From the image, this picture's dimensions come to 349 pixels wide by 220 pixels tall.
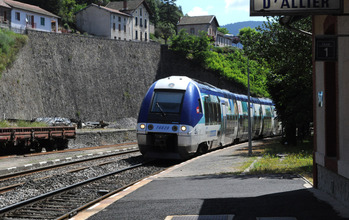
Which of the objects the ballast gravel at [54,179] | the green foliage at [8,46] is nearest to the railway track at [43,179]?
the ballast gravel at [54,179]

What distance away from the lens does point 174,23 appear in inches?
5197

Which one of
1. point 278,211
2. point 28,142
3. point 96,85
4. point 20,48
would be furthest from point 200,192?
point 96,85

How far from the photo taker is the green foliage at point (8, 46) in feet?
171

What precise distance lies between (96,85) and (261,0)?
55.5 m

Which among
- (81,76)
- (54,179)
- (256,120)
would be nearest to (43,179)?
(54,179)

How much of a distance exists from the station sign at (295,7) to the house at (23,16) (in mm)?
63519

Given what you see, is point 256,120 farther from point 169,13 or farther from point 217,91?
point 169,13

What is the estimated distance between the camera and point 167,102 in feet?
66.7

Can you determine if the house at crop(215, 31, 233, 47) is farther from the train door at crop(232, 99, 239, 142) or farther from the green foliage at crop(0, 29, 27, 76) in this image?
the train door at crop(232, 99, 239, 142)

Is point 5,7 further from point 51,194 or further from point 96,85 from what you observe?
point 51,194

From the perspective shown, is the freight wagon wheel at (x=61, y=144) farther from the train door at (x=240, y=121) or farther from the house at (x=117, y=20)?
the house at (x=117, y=20)

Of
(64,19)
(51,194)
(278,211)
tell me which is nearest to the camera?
(278,211)

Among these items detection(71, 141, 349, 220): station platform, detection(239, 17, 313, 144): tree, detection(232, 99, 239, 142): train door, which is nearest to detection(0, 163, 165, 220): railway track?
detection(71, 141, 349, 220): station platform

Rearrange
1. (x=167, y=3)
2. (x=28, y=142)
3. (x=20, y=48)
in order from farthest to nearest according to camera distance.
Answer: (x=167, y=3), (x=20, y=48), (x=28, y=142)
